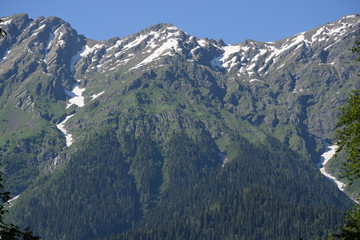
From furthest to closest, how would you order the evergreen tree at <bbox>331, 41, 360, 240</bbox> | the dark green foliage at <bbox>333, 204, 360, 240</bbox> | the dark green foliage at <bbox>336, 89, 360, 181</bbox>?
the dark green foliage at <bbox>336, 89, 360, 181</bbox>, the evergreen tree at <bbox>331, 41, 360, 240</bbox>, the dark green foliage at <bbox>333, 204, 360, 240</bbox>

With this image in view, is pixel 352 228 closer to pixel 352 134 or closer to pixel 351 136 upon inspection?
pixel 351 136

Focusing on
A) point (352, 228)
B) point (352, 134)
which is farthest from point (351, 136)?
point (352, 228)

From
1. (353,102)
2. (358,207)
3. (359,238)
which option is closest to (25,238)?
(359,238)

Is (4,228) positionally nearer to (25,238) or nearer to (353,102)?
(25,238)

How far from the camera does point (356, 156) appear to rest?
38.5m

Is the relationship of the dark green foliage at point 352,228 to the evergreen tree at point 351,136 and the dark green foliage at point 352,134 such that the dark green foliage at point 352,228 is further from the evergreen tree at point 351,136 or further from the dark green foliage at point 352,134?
the dark green foliage at point 352,134

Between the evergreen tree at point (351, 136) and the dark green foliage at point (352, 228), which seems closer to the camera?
Answer: the dark green foliage at point (352, 228)

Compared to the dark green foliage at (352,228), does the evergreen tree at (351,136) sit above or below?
above

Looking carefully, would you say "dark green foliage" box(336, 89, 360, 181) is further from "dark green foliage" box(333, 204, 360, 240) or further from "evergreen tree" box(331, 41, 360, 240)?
"dark green foliage" box(333, 204, 360, 240)

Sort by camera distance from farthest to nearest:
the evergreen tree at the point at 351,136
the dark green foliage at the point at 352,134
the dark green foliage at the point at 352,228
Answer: the dark green foliage at the point at 352,134
the evergreen tree at the point at 351,136
the dark green foliage at the point at 352,228

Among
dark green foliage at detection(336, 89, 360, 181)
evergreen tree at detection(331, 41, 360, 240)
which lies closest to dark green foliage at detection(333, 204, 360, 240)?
evergreen tree at detection(331, 41, 360, 240)

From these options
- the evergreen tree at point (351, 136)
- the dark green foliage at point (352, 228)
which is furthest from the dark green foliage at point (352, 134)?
the dark green foliage at point (352, 228)

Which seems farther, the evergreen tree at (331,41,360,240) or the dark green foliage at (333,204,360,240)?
the evergreen tree at (331,41,360,240)

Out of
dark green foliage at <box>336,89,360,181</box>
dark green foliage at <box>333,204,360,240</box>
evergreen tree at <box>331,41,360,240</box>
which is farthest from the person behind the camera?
dark green foliage at <box>336,89,360,181</box>
